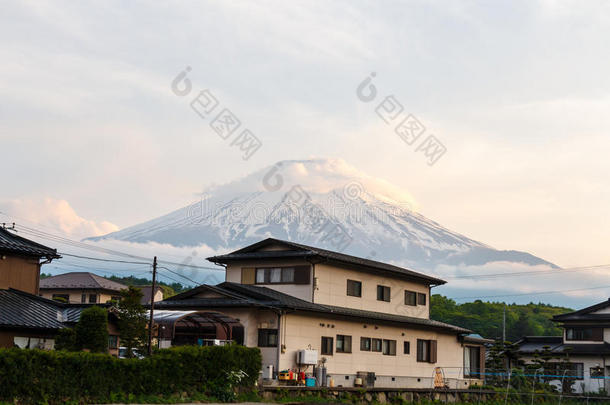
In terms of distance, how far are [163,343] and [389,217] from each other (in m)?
123

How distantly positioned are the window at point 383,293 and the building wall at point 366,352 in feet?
5.51

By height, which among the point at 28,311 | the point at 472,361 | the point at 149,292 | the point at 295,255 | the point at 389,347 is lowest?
the point at 472,361

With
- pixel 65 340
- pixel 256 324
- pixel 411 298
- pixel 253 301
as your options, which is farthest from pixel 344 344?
pixel 65 340

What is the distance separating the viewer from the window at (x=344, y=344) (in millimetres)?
34125

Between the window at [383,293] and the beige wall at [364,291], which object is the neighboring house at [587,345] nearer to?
the beige wall at [364,291]

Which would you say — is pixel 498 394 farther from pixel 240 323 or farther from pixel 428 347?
pixel 240 323

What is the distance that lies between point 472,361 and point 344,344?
1513cm

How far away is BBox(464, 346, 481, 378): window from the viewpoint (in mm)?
45094

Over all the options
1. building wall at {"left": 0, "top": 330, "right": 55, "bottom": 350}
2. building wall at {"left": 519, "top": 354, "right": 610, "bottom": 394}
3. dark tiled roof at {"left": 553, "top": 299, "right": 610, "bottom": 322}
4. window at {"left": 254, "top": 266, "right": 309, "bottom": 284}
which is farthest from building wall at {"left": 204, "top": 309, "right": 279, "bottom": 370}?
dark tiled roof at {"left": 553, "top": 299, "right": 610, "bottom": 322}

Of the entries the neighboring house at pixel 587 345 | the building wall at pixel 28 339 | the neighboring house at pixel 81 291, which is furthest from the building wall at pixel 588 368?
the neighboring house at pixel 81 291

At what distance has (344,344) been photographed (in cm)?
3441

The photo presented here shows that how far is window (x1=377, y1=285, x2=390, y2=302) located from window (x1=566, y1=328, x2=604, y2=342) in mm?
22680

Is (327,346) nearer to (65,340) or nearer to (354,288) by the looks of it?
(354,288)

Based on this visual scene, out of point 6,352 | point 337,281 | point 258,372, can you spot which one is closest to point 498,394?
point 337,281
